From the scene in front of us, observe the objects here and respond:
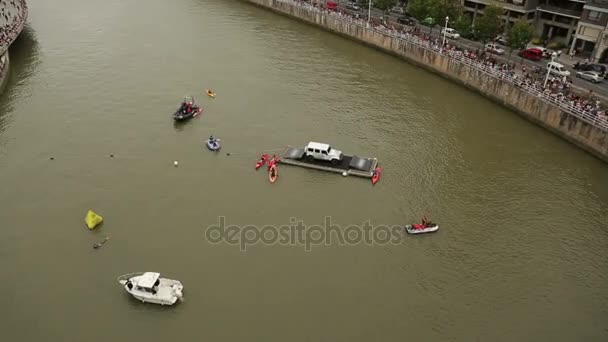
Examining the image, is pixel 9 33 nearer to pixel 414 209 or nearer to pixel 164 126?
pixel 164 126

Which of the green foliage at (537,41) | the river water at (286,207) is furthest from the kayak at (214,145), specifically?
the green foliage at (537,41)

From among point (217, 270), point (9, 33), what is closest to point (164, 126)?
point (217, 270)

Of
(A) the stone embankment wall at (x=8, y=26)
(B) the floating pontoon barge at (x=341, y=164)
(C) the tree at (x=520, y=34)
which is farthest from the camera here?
(A) the stone embankment wall at (x=8, y=26)

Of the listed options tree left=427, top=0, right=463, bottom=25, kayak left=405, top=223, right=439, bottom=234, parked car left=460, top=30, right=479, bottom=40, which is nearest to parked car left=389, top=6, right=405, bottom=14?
tree left=427, top=0, right=463, bottom=25

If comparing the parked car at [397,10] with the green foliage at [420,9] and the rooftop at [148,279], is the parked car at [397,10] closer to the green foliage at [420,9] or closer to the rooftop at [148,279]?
the green foliage at [420,9]

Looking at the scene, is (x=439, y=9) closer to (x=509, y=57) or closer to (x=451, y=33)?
(x=451, y=33)

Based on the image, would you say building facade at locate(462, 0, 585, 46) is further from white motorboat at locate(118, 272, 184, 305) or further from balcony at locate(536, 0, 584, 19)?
white motorboat at locate(118, 272, 184, 305)

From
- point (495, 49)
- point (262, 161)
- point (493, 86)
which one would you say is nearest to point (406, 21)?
point (495, 49)
